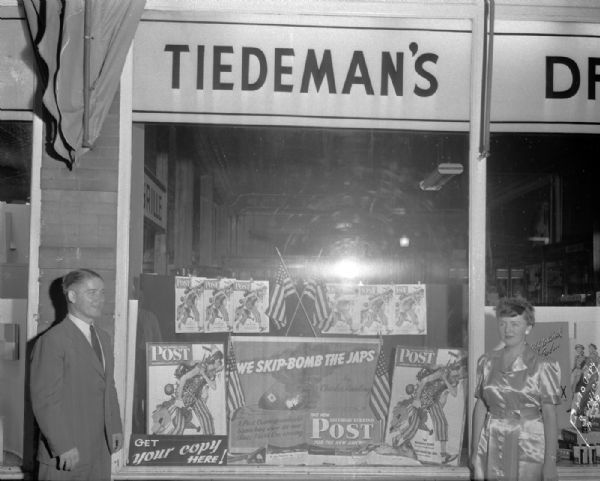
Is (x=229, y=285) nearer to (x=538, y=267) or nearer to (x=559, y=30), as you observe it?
(x=538, y=267)

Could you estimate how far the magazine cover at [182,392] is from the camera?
6.16 meters

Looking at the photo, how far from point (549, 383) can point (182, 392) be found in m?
2.49

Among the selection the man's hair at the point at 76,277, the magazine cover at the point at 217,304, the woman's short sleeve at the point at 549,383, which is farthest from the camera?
the magazine cover at the point at 217,304

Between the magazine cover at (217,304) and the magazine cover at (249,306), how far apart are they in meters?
0.04

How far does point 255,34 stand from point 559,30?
85.1 inches

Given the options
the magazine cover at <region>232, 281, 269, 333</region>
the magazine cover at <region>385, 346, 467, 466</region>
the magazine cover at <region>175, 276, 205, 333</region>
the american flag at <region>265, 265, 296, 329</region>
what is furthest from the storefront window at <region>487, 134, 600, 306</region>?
the magazine cover at <region>175, 276, 205, 333</region>

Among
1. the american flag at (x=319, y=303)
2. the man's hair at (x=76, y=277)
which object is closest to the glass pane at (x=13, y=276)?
the man's hair at (x=76, y=277)

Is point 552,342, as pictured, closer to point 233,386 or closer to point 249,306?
point 249,306

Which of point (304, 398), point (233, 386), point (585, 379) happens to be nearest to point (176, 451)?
point (233, 386)

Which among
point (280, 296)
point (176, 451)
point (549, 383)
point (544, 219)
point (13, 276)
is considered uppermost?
point (544, 219)

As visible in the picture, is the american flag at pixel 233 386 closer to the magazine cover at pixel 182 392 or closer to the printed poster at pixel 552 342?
the magazine cover at pixel 182 392

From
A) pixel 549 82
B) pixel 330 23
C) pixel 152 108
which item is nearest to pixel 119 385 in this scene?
pixel 152 108

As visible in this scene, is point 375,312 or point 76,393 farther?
point 375,312

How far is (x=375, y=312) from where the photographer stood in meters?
6.25
